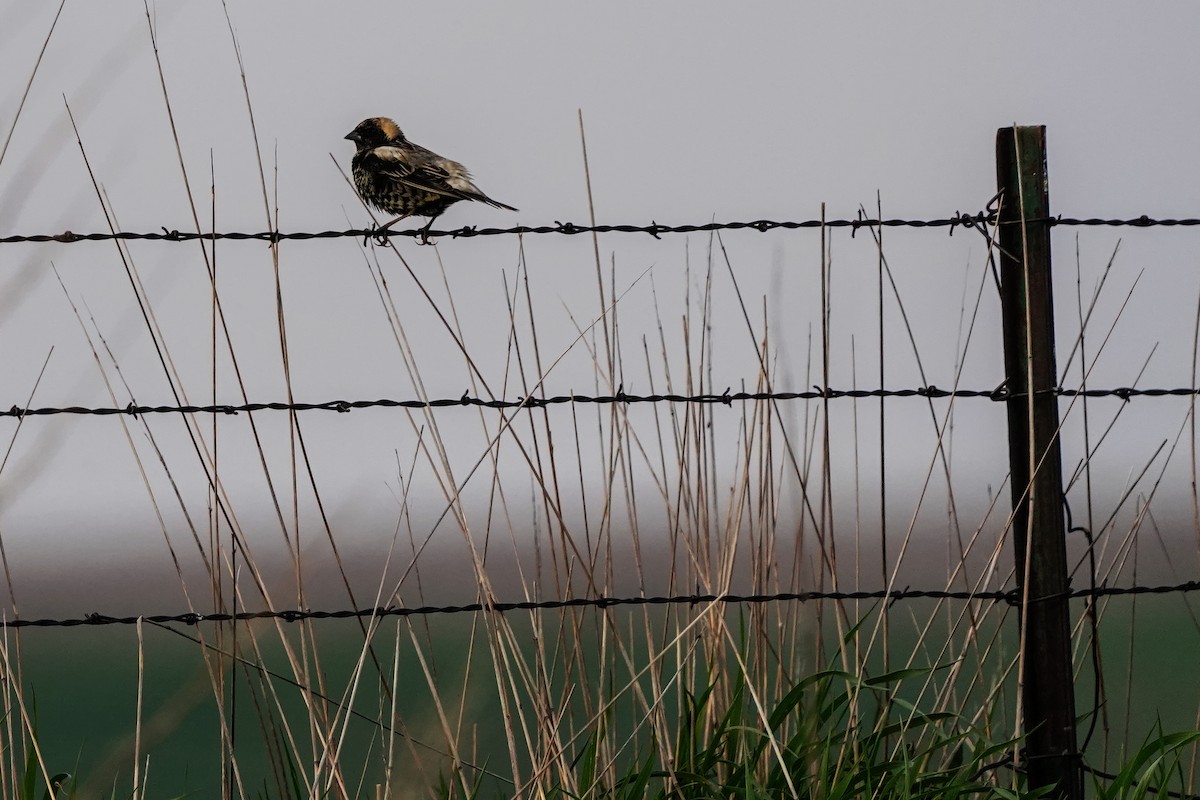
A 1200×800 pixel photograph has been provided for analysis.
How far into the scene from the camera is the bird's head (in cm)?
425

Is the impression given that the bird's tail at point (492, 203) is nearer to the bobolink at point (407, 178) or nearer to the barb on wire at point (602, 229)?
the bobolink at point (407, 178)

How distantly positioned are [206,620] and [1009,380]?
5.32 ft

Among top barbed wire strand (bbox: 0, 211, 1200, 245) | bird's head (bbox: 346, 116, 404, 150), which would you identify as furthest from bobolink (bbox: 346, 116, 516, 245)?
top barbed wire strand (bbox: 0, 211, 1200, 245)

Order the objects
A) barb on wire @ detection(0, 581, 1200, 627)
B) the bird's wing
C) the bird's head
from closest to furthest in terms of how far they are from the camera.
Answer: barb on wire @ detection(0, 581, 1200, 627)
the bird's wing
the bird's head

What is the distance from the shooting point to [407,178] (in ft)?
12.8

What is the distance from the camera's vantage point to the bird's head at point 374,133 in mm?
4250

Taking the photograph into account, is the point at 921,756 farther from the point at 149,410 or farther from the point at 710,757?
the point at 149,410

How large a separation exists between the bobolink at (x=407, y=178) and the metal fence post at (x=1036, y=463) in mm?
1900

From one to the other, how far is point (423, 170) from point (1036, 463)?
2.26 meters

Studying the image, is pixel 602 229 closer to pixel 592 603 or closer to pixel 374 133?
pixel 592 603

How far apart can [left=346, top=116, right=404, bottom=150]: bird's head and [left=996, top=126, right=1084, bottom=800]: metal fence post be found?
8.01ft

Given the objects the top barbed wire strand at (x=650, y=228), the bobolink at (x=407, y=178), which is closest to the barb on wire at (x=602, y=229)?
the top barbed wire strand at (x=650, y=228)

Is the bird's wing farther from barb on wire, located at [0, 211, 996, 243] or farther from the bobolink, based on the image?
barb on wire, located at [0, 211, 996, 243]

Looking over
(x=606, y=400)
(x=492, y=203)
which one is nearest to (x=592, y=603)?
(x=606, y=400)
